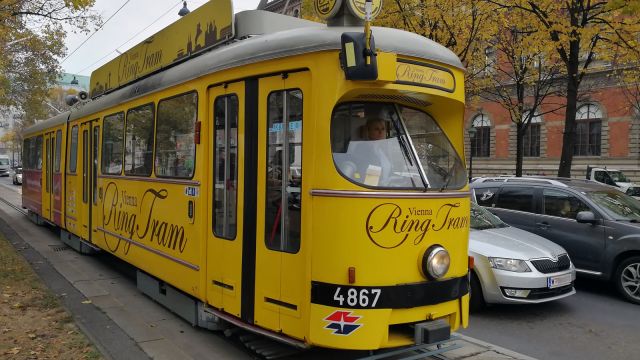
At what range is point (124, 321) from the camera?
607 centimetres

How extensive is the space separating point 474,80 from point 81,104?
14674 mm

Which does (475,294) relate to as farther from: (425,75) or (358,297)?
(425,75)

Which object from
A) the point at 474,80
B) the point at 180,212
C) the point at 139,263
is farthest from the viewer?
the point at 474,80

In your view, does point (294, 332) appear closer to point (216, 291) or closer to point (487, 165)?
point (216, 291)

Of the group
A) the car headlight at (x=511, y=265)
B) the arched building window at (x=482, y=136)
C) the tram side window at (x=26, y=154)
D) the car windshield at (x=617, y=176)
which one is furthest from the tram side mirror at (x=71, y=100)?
the arched building window at (x=482, y=136)

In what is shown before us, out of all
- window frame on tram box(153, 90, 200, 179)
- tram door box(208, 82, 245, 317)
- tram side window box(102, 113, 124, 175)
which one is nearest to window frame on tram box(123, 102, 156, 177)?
window frame on tram box(153, 90, 200, 179)

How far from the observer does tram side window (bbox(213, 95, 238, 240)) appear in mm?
4895

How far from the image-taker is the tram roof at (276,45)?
420cm

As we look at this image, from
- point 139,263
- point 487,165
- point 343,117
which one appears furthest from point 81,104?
point 487,165

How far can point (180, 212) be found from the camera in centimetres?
567

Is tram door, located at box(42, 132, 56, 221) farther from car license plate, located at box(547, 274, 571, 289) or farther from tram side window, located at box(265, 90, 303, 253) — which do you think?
car license plate, located at box(547, 274, 571, 289)

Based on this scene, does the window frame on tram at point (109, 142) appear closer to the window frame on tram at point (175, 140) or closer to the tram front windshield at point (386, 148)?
the window frame on tram at point (175, 140)

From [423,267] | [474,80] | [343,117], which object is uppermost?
[474,80]

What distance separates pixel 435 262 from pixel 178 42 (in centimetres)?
423
